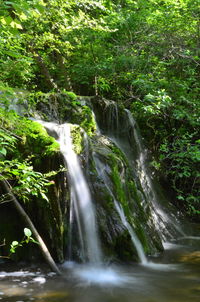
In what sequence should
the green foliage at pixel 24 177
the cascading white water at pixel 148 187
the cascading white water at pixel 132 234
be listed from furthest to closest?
1. the cascading white water at pixel 148 187
2. the cascading white water at pixel 132 234
3. the green foliage at pixel 24 177

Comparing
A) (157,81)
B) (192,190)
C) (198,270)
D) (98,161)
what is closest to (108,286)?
(198,270)

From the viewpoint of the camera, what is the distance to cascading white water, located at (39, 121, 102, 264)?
4.29 meters

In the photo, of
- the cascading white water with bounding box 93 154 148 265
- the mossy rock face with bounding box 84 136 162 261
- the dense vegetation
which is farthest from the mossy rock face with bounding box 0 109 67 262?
the dense vegetation

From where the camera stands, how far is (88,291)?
11.0ft

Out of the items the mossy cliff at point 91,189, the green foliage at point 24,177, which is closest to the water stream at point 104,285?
the mossy cliff at point 91,189

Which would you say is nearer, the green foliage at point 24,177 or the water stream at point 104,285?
the green foliage at point 24,177

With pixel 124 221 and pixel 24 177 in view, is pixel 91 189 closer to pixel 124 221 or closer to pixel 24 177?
pixel 124 221

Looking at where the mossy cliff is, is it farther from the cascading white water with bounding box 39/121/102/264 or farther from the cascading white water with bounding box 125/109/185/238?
the cascading white water with bounding box 125/109/185/238

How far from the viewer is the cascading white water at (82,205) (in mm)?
4293

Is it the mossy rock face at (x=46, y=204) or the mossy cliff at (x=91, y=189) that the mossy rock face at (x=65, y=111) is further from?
the mossy rock face at (x=46, y=204)

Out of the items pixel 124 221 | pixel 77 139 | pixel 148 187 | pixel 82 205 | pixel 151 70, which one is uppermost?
pixel 151 70

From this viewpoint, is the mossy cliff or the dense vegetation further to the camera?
the dense vegetation

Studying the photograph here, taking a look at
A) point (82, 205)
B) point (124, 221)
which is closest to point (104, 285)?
point (82, 205)

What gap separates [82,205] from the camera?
448cm
